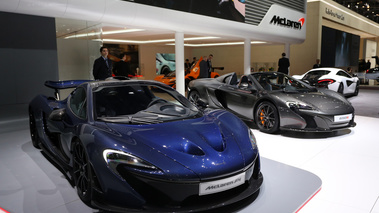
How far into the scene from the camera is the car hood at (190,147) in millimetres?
2045

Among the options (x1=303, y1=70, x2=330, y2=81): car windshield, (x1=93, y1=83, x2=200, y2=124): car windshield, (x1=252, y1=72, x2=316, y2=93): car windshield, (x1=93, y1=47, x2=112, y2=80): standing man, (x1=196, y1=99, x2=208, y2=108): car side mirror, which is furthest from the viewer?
(x1=303, y1=70, x2=330, y2=81): car windshield

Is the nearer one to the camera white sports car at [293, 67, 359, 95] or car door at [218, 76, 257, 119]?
car door at [218, 76, 257, 119]

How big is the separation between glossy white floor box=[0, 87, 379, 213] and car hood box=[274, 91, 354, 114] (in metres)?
0.46

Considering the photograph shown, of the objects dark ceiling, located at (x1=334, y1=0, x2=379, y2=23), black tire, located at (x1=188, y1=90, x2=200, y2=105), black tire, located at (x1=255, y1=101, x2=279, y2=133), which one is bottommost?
black tire, located at (x1=255, y1=101, x2=279, y2=133)

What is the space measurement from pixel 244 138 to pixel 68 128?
63.6 inches

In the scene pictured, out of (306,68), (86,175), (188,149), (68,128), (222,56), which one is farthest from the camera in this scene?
(222,56)

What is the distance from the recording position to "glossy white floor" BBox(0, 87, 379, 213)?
2.54 metres

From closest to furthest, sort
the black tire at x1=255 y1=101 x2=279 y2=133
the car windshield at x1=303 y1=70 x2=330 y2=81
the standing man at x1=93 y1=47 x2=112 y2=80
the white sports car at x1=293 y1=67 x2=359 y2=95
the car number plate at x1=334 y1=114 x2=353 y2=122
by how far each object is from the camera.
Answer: the car number plate at x1=334 y1=114 x2=353 y2=122
the black tire at x1=255 y1=101 x2=279 y2=133
the standing man at x1=93 y1=47 x2=112 y2=80
the white sports car at x1=293 y1=67 x2=359 y2=95
the car windshield at x1=303 y1=70 x2=330 y2=81

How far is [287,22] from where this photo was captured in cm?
1284

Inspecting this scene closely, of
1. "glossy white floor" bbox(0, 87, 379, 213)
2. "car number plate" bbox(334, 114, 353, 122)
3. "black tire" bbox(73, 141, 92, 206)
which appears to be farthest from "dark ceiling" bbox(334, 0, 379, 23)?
"black tire" bbox(73, 141, 92, 206)

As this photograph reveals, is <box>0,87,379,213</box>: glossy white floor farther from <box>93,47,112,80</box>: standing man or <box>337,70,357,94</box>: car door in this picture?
<box>337,70,357,94</box>: car door

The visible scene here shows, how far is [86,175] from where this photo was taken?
2.36m

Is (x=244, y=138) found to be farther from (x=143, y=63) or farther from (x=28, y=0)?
(x=143, y=63)

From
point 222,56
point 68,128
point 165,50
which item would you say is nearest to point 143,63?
point 165,50
